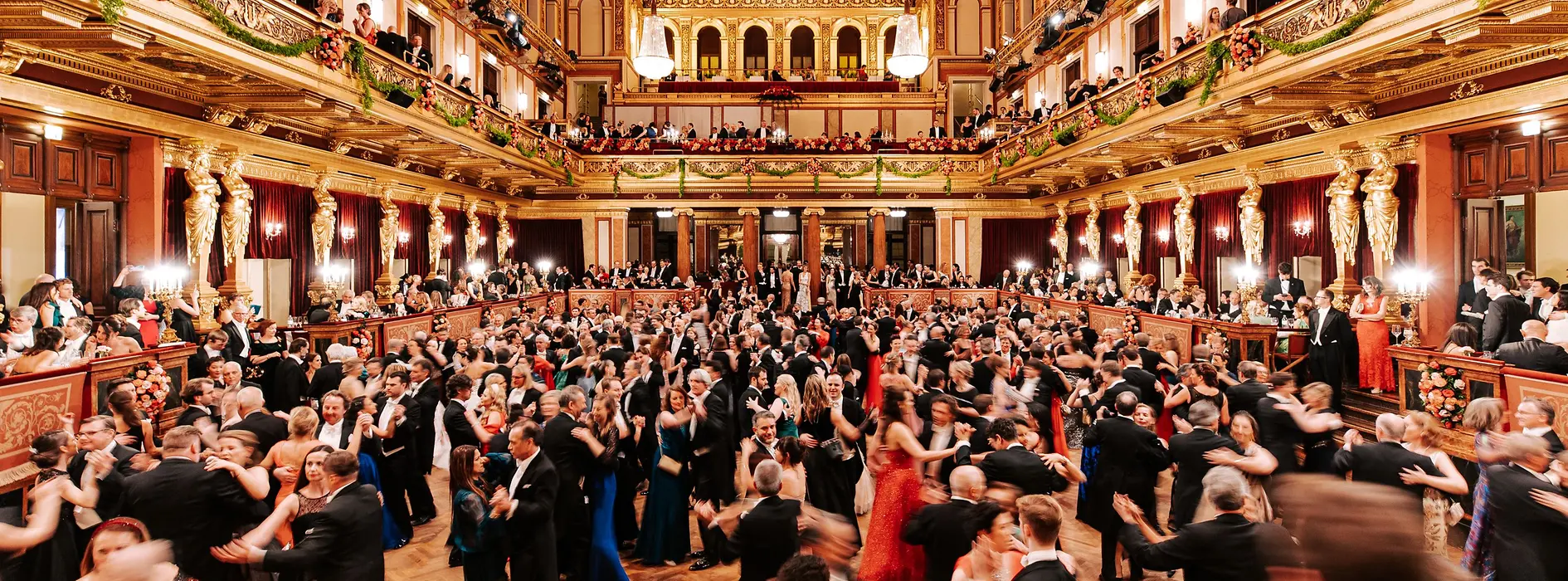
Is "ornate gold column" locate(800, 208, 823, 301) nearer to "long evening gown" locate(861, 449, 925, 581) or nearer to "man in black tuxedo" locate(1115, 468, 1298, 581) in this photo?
"long evening gown" locate(861, 449, 925, 581)

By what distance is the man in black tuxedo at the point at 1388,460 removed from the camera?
13.4 feet

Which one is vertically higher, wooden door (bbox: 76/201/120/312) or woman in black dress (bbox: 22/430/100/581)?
wooden door (bbox: 76/201/120/312)

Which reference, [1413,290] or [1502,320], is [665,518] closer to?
[1502,320]

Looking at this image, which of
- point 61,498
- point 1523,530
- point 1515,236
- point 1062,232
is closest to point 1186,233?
point 1515,236

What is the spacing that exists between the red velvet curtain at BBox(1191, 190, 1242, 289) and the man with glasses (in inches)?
160

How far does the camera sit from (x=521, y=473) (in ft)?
13.5

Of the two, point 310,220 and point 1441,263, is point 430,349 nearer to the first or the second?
point 310,220

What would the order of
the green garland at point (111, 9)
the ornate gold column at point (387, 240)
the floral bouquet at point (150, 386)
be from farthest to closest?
the ornate gold column at point (387, 240)
the floral bouquet at point (150, 386)
the green garland at point (111, 9)

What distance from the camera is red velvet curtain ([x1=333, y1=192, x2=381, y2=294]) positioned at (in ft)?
44.4

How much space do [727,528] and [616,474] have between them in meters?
2.27

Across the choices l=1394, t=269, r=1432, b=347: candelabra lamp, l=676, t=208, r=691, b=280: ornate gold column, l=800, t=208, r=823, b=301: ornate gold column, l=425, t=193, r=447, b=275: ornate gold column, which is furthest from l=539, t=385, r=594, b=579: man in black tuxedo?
l=676, t=208, r=691, b=280: ornate gold column

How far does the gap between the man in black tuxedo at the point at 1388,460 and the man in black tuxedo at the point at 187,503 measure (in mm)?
5689

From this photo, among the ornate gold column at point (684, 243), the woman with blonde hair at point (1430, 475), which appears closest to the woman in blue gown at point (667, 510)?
the woman with blonde hair at point (1430, 475)

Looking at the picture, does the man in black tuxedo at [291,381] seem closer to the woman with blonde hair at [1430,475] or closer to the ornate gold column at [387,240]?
the woman with blonde hair at [1430,475]
